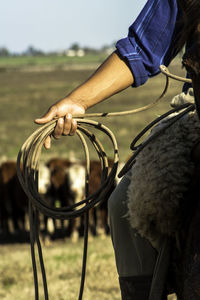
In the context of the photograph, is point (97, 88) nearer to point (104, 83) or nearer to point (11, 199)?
point (104, 83)

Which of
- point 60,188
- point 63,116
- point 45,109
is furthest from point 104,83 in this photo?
point 45,109

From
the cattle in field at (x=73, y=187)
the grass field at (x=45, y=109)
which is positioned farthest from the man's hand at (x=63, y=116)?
the cattle in field at (x=73, y=187)

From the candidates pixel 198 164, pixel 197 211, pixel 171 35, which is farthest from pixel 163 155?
pixel 171 35

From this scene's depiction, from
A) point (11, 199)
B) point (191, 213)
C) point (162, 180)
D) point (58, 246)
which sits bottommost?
point (58, 246)

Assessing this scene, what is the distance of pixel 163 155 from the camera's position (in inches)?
88.4

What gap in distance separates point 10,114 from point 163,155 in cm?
3482

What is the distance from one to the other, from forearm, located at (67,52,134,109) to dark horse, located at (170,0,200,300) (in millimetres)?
668

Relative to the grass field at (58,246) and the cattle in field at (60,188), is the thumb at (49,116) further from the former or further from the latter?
the cattle in field at (60,188)

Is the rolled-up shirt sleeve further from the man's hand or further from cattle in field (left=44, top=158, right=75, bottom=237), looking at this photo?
cattle in field (left=44, top=158, right=75, bottom=237)

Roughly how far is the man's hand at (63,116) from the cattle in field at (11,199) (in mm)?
9645

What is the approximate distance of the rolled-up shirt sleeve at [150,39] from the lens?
2656mm

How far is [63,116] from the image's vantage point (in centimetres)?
267

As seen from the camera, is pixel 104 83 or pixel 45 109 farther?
pixel 45 109

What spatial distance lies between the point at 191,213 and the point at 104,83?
851mm
